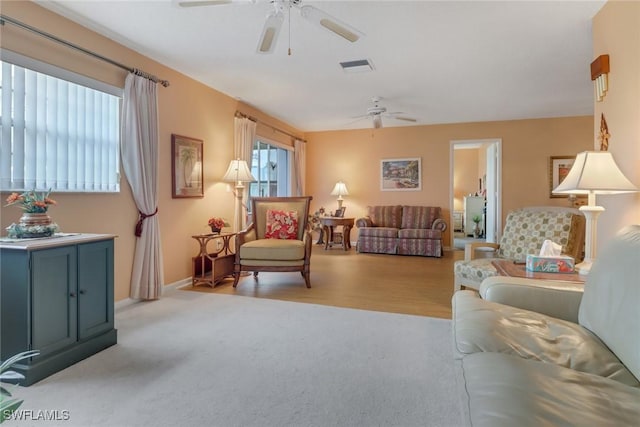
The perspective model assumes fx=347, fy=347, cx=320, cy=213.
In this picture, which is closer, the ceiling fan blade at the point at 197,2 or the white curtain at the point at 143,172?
the ceiling fan blade at the point at 197,2

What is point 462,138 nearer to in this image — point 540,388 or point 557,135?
point 557,135

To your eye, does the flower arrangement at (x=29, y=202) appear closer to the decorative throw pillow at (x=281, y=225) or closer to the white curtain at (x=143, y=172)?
the white curtain at (x=143, y=172)

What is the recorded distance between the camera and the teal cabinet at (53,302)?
194 centimetres

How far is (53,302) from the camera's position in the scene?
6.78 feet

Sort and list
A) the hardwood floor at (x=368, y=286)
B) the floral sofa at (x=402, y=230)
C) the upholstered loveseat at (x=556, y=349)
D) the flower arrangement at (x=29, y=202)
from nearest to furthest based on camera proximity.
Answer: the upholstered loveseat at (x=556, y=349) < the flower arrangement at (x=29, y=202) < the hardwood floor at (x=368, y=286) < the floral sofa at (x=402, y=230)

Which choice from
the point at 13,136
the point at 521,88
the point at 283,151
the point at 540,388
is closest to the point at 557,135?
the point at 521,88

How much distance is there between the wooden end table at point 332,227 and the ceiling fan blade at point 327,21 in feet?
15.7

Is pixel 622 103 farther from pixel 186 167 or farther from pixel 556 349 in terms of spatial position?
pixel 186 167

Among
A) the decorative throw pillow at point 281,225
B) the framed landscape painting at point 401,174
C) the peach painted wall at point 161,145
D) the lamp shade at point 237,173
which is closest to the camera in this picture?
the peach painted wall at point 161,145

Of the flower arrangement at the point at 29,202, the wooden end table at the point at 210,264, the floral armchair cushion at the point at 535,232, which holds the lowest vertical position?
the wooden end table at the point at 210,264

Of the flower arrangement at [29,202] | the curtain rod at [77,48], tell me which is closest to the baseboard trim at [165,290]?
the flower arrangement at [29,202]

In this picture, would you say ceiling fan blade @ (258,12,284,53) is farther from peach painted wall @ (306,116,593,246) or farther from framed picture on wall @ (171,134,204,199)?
peach painted wall @ (306,116,593,246)

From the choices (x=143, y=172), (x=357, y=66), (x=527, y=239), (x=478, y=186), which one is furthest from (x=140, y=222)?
(x=478, y=186)

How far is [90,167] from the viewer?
305cm
